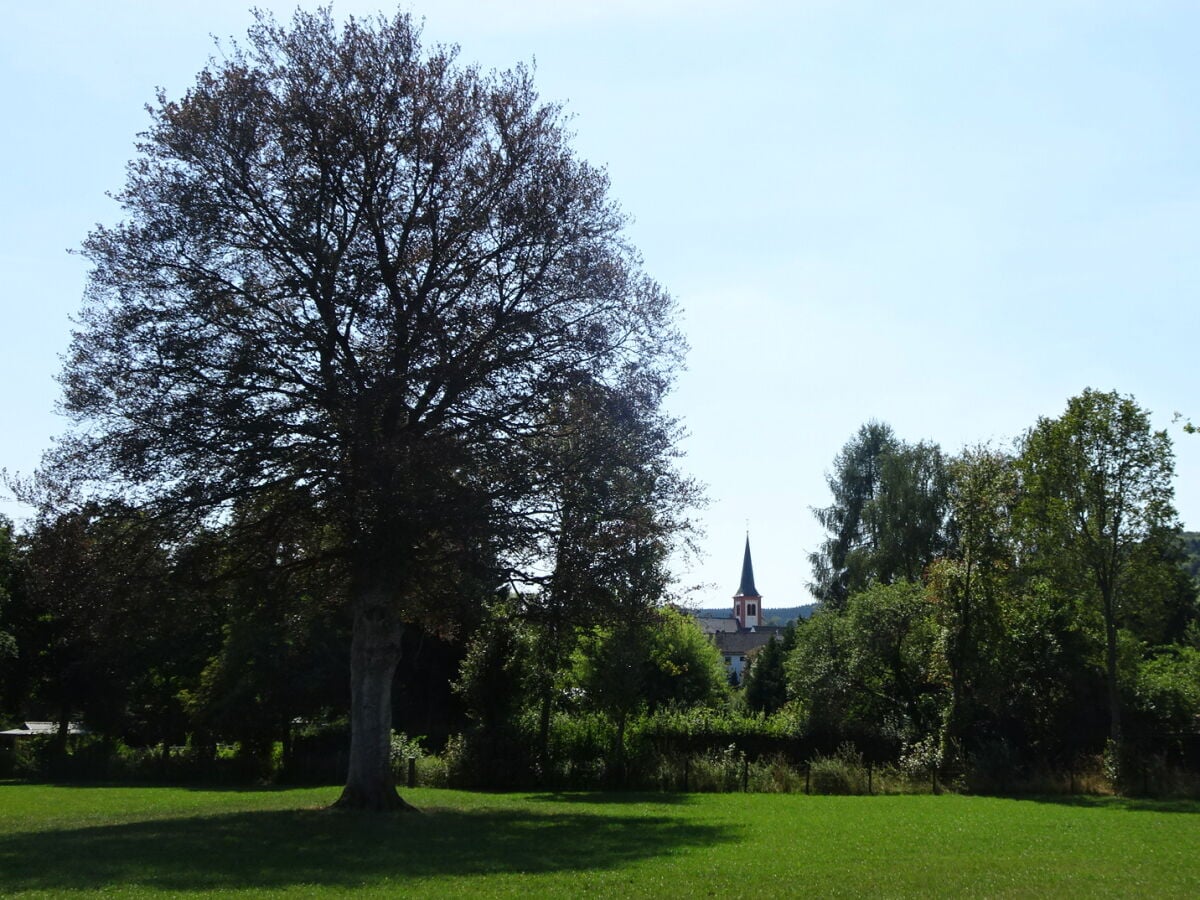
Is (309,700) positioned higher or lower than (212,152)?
lower

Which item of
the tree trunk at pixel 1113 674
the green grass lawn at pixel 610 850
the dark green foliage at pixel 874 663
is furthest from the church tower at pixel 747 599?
the green grass lawn at pixel 610 850

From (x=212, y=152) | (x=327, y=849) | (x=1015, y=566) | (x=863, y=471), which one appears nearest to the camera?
(x=327, y=849)

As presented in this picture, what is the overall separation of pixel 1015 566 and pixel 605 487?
20.7 meters

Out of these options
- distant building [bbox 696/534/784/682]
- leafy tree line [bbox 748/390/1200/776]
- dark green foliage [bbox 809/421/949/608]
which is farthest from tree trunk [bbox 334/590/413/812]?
distant building [bbox 696/534/784/682]

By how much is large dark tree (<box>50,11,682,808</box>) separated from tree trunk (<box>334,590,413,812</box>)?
0.17ft

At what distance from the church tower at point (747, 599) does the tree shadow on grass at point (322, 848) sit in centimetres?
10835

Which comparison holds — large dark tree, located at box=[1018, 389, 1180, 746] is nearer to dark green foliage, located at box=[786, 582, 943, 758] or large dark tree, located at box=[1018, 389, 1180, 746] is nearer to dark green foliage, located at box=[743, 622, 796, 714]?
dark green foliage, located at box=[786, 582, 943, 758]

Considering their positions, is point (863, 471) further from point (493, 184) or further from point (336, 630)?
point (493, 184)

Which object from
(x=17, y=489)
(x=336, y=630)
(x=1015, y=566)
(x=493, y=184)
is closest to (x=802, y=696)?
(x=1015, y=566)

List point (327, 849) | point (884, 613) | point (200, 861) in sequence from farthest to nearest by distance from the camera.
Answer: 1. point (884, 613)
2. point (327, 849)
3. point (200, 861)

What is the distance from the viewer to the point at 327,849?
15.1 m

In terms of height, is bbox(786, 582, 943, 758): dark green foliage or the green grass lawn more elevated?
bbox(786, 582, 943, 758): dark green foliage

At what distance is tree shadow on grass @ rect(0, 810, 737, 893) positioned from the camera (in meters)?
12.6

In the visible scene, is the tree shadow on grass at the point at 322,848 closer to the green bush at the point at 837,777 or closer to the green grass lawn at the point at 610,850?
the green grass lawn at the point at 610,850
